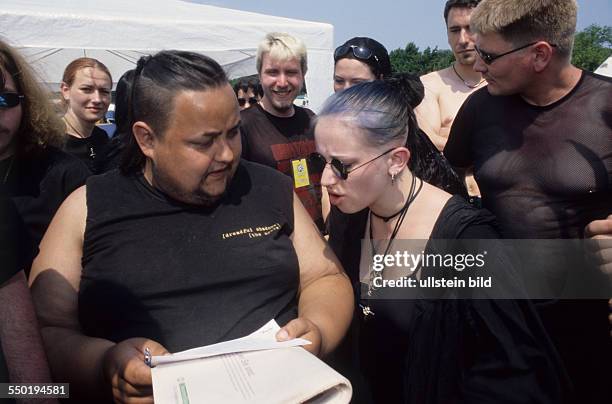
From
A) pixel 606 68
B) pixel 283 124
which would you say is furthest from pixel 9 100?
pixel 606 68

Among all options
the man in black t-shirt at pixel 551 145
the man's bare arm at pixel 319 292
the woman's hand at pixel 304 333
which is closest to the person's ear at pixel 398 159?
the man's bare arm at pixel 319 292

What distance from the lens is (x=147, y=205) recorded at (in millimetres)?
1661

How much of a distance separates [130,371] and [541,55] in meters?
1.88

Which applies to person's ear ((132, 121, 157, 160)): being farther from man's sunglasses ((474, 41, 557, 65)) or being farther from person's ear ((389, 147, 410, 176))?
man's sunglasses ((474, 41, 557, 65))

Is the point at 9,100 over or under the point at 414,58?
under

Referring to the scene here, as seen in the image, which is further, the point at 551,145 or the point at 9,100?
the point at 551,145

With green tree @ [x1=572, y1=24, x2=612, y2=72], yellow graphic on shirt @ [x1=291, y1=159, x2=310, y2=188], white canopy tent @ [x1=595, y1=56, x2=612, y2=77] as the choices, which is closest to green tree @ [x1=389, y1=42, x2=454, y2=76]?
green tree @ [x1=572, y1=24, x2=612, y2=72]

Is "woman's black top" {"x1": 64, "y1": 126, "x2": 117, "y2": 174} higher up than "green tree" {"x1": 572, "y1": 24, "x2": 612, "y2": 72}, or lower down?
lower down

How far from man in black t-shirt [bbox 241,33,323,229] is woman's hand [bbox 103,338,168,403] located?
1.62m

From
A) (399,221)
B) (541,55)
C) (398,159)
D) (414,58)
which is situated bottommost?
(399,221)

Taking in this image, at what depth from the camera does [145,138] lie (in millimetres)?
1698

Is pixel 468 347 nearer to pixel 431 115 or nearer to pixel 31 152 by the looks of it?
pixel 31 152

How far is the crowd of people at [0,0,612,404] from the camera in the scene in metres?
1.37

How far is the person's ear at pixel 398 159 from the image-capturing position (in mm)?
1747
